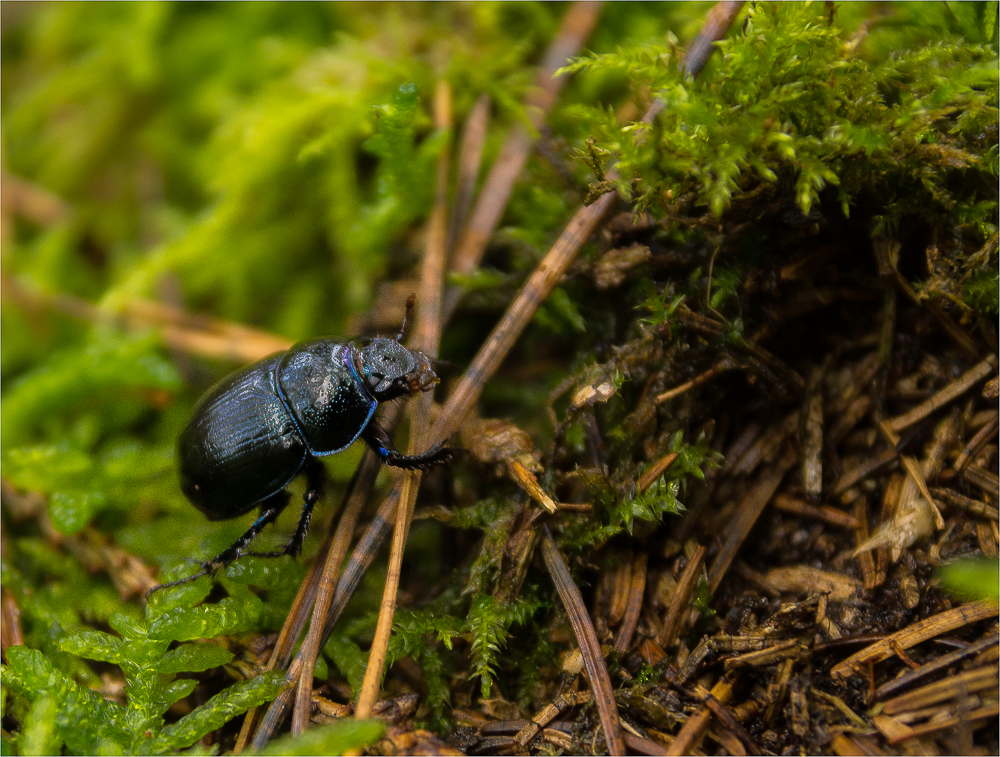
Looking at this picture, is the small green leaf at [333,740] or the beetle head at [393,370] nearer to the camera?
the small green leaf at [333,740]

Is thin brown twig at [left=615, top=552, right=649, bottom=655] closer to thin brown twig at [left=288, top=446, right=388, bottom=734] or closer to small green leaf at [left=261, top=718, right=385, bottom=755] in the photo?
small green leaf at [left=261, top=718, right=385, bottom=755]

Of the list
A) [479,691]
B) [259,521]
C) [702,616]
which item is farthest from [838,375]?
[259,521]

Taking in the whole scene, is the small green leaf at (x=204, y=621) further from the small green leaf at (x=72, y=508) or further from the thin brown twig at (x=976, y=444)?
the thin brown twig at (x=976, y=444)

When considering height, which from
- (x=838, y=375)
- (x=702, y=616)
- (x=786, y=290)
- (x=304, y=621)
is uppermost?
(x=786, y=290)

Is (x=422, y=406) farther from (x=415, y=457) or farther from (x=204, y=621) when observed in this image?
(x=204, y=621)

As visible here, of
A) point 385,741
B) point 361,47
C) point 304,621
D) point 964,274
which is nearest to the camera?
point 385,741

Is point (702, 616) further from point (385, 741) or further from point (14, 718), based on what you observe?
point (14, 718)

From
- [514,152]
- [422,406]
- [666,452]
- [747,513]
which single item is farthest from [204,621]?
[514,152]

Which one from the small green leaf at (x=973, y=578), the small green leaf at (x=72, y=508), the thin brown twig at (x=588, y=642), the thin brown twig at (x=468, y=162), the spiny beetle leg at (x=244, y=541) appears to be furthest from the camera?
the thin brown twig at (x=468, y=162)

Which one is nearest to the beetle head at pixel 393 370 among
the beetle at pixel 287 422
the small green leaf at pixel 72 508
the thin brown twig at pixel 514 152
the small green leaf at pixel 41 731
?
the beetle at pixel 287 422
